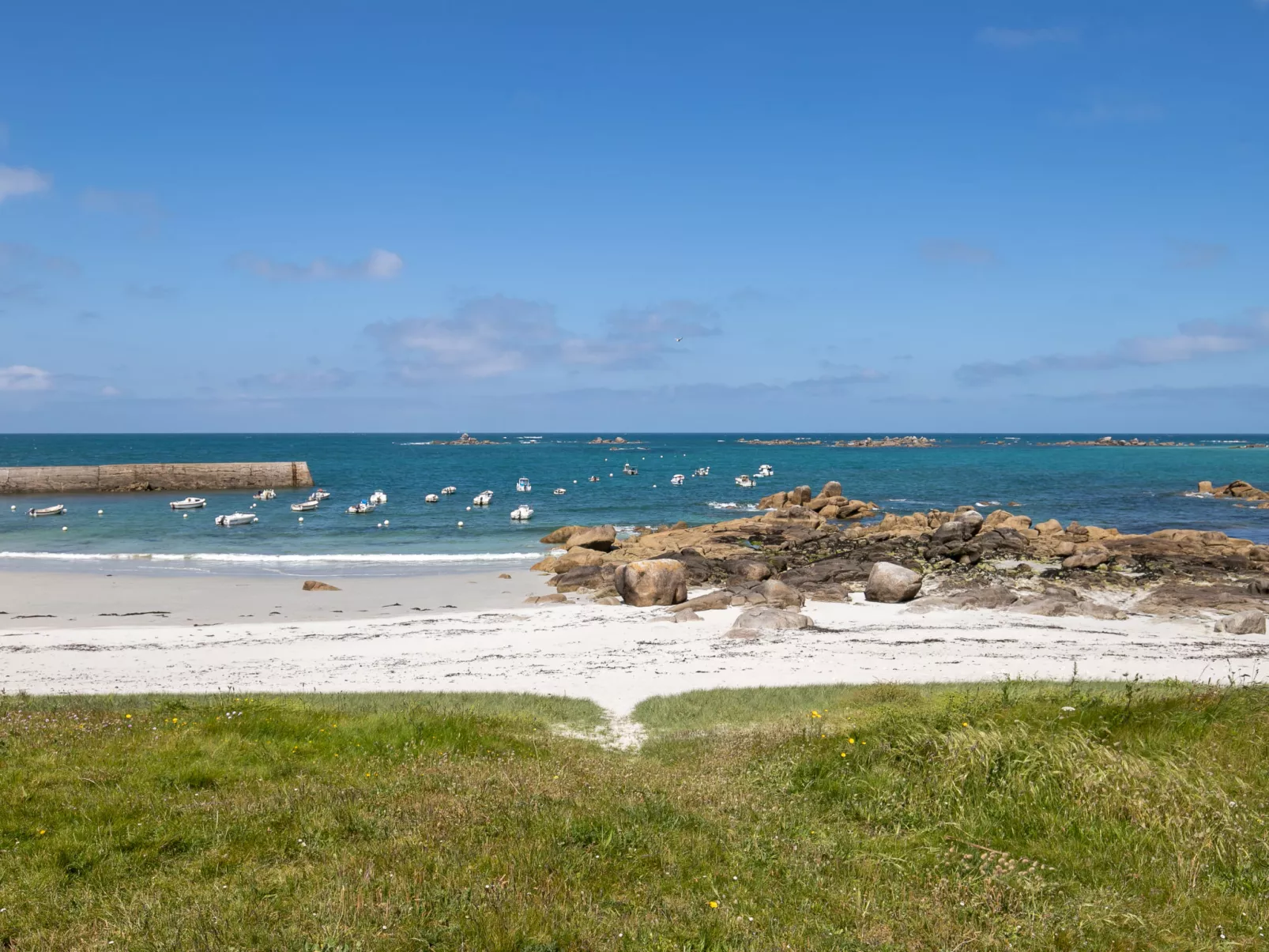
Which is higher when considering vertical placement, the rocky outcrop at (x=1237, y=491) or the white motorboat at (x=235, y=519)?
the white motorboat at (x=235, y=519)

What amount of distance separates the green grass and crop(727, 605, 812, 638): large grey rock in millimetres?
12987

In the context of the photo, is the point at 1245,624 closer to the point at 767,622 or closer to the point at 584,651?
the point at 767,622

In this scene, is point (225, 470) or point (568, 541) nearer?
point (568, 541)

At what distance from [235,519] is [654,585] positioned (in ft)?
135

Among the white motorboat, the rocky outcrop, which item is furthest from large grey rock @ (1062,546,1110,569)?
the white motorboat

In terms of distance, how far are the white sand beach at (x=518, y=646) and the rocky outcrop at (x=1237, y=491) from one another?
64004 millimetres

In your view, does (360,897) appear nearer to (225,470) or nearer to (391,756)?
(391,756)

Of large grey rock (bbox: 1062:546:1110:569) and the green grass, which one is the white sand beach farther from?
large grey rock (bbox: 1062:546:1110:569)

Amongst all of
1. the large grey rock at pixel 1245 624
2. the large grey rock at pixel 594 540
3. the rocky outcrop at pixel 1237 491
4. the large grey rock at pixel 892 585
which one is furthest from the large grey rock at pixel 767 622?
the rocky outcrop at pixel 1237 491

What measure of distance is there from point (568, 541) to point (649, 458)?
128m

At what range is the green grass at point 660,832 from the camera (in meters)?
6.69

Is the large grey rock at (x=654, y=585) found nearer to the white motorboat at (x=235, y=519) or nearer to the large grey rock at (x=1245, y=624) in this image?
the large grey rock at (x=1245, y=624)

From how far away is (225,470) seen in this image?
91.1m

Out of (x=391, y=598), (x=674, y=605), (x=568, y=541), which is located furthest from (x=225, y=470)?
(x=674, y=605)
